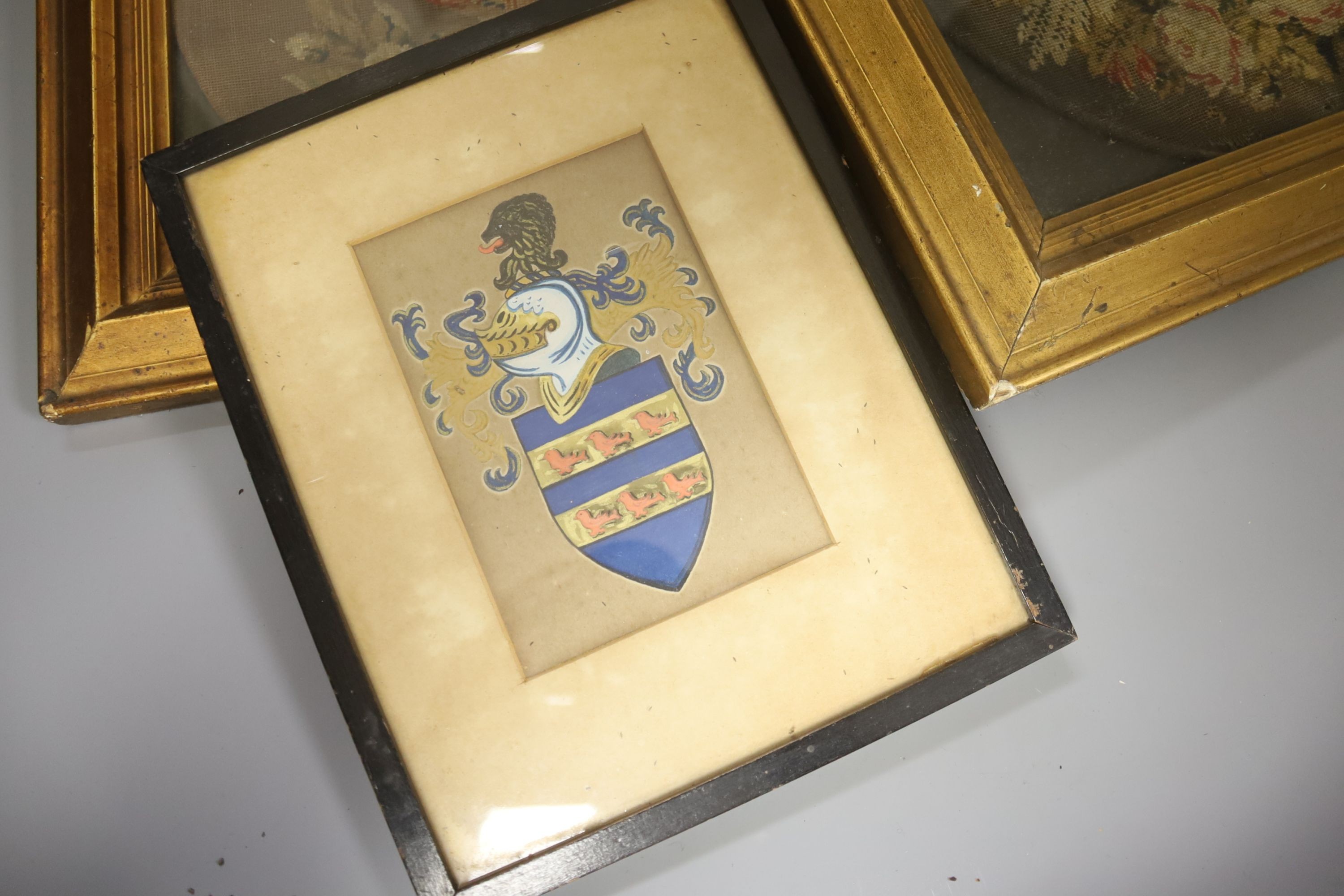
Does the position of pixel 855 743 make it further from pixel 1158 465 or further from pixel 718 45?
pixel 718 45

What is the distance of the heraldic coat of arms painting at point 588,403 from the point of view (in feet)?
2.51

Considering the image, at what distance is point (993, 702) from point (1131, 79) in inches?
25.3

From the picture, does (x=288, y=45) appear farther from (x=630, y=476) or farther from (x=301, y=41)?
(x=630, y=476)

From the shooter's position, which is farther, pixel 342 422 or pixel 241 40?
pixel 241 40

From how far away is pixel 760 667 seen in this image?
756 millimetres

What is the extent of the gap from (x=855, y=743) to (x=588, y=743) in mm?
241

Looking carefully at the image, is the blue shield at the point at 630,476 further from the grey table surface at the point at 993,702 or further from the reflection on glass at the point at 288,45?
the reflection on glass at the point at 288,45

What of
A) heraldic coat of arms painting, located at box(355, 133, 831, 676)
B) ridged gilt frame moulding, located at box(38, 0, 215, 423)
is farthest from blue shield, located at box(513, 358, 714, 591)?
ridged gilt frame moulding, located at box(38, 0, 215, 423)

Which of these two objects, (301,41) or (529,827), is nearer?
(529,827)

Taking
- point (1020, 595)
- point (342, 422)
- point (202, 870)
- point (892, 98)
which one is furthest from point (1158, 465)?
point (202, 870)

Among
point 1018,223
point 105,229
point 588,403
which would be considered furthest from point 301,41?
point 1018,223

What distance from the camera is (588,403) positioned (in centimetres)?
79

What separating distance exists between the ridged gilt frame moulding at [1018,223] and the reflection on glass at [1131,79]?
0.02 meters

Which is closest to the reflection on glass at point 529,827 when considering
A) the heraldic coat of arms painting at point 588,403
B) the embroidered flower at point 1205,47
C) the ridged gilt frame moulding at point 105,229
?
the heraldic coat of arms painting at point 588,403
